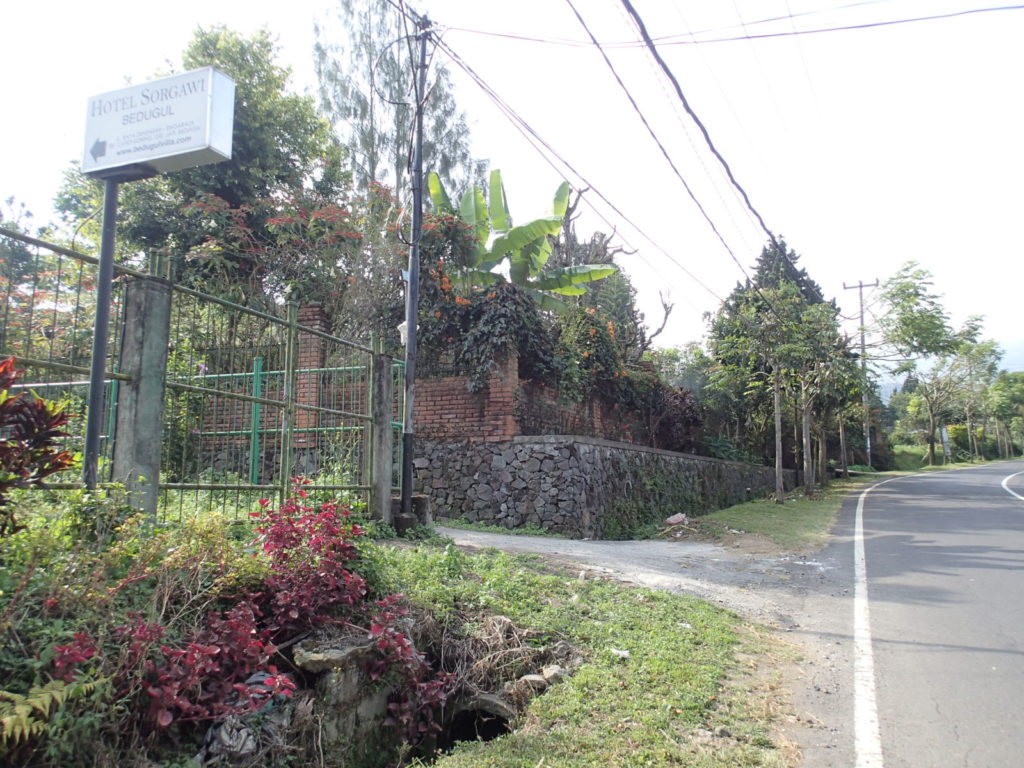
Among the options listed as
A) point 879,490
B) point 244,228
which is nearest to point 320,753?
point 244,228

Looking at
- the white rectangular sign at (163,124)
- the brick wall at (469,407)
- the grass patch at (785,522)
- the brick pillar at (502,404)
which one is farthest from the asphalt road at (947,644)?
the brick wall at (469,407)

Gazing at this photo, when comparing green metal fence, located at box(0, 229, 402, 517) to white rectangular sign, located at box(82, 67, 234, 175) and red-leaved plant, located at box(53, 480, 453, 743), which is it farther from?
red-leaved plant, located at box(53, 480, 453, 743)

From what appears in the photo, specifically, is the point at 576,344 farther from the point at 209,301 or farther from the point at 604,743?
the point at 604,743

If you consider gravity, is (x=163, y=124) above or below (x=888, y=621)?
above

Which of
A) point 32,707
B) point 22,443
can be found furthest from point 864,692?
point 22,443

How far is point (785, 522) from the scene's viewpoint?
1633cm

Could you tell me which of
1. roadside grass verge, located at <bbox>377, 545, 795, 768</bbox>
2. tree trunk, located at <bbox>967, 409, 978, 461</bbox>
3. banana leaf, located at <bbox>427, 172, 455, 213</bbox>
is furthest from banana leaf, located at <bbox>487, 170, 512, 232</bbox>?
tree trunk, located at <bbox>967, 409, 978, 461</bbox>

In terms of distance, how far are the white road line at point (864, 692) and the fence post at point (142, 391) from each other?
469cm

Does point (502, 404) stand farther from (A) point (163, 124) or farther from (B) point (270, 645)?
(B) point (270, 645)

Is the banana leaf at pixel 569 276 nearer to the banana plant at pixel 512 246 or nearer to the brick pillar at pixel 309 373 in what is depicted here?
the banana plant at pixel 512 246

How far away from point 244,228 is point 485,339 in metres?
5.59

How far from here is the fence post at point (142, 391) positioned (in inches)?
203

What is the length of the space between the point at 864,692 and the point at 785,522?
12023 mm

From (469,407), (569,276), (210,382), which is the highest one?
(569,276)
